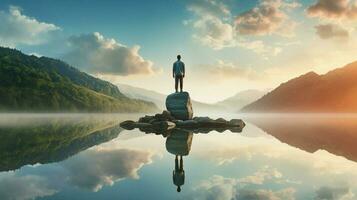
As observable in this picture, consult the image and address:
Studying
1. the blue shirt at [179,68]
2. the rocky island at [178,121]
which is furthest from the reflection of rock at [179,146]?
the blue shirt at [179,68]

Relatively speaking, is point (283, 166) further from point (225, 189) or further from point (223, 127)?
point (223, 127)

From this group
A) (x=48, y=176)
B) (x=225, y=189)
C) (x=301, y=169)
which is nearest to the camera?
(x=225, y=189)

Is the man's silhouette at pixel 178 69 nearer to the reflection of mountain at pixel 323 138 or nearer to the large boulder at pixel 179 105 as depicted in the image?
the large boulder at pixel 179 105

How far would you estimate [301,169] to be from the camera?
550 inches

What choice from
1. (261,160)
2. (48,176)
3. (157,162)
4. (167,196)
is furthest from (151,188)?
(261,160)

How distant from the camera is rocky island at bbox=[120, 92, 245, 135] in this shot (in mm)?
42938

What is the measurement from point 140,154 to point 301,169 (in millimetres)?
8552

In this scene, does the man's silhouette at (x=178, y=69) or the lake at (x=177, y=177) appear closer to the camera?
the lake at (x=177, y=177)

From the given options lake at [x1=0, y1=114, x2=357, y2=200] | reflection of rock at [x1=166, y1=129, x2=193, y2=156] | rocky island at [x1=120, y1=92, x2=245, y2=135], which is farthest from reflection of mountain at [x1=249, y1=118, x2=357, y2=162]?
reflection of rock at [x1=166, y1=129, x2=193, y2=156]

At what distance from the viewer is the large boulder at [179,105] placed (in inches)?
1795

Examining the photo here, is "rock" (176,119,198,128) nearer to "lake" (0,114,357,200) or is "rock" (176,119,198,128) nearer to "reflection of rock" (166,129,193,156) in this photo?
"reflection of rock" (166,129,193,156)

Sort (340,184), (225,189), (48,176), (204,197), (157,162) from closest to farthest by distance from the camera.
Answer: (204,197), (225,189), (340,184), (48,176), (157,162)

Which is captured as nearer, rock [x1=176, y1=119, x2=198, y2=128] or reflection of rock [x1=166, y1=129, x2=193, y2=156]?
reflection of rock [x1=166, y1=129, x2=193, y2=156]

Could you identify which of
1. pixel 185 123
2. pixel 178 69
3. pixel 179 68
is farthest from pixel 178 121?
pixel 179 68
